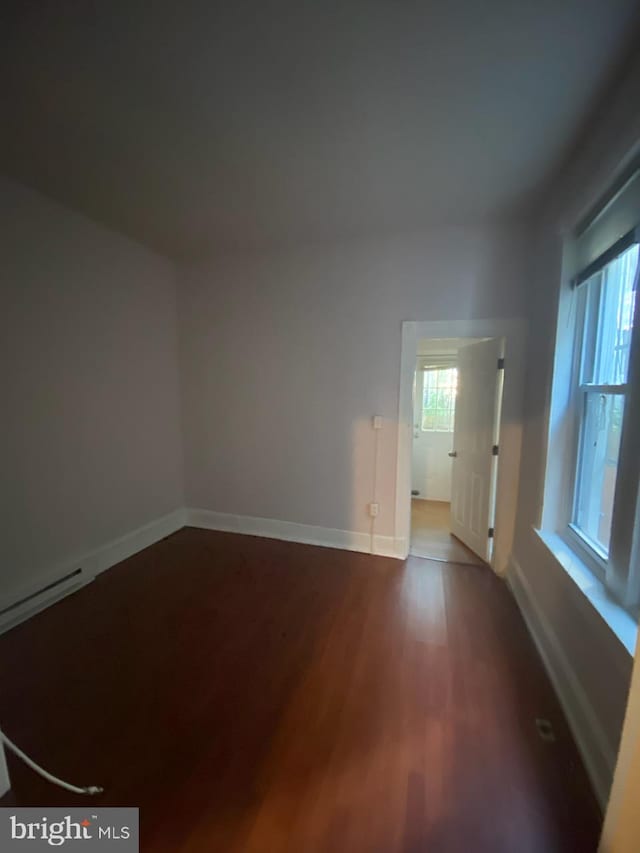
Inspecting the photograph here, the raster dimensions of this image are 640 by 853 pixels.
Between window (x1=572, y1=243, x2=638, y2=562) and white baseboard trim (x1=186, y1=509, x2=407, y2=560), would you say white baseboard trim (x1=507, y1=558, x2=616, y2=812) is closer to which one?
window (x1=572, y1=243, x2=638, y2=562)

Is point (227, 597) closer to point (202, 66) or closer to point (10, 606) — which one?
point (10, 606)

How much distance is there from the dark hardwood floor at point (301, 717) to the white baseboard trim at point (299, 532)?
490mm

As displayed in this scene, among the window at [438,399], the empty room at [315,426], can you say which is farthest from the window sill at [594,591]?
the window at [438,399]

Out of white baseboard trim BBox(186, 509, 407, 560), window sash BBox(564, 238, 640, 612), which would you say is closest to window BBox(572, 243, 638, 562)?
window sash BBox(564, 238, 640, 612)

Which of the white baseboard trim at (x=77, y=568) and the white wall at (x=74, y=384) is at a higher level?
the white wall at (x=74, y=384)

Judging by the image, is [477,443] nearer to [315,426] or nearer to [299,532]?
[315,426]

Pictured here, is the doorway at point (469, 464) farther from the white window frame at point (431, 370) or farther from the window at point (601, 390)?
the window at point (601, 390)

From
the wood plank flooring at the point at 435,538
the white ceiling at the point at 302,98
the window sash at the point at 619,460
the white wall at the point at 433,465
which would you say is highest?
the white ceiling at the point at 302,98

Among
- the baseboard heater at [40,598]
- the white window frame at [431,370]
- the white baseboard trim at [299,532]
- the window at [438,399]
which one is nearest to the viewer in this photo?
the baseboard heater at [40,598]

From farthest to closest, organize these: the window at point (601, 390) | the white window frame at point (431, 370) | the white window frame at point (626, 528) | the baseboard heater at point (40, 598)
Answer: the white window frame at point (431, 370) → the baseboard heater at point (40, 598) → the window at point (601, 390) → the white window frame at point (626, 528)

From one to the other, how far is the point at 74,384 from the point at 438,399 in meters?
4.23

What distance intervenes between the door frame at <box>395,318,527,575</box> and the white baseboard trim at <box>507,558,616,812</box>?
1.83 ft

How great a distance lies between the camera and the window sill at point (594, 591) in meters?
1.18

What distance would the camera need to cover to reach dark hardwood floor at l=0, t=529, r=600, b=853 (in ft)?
3.74
